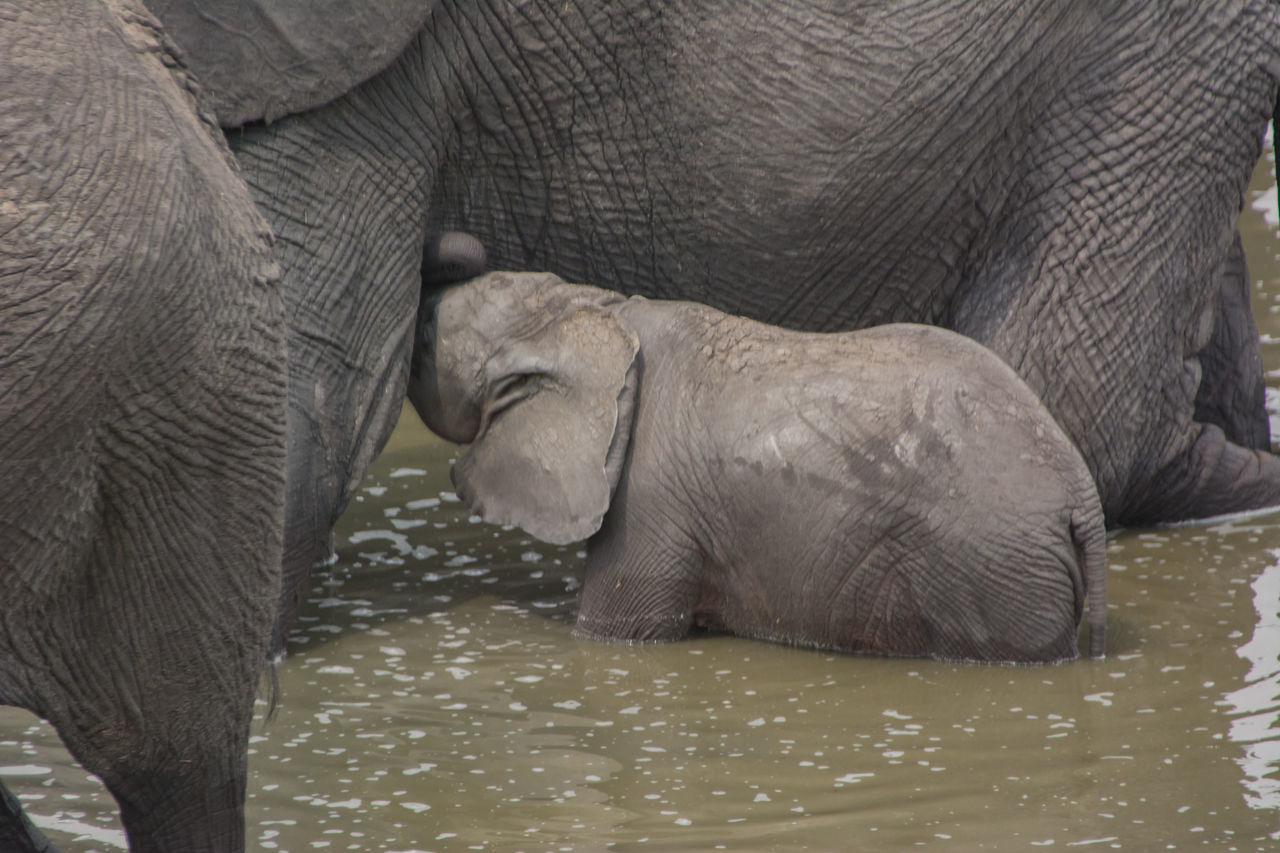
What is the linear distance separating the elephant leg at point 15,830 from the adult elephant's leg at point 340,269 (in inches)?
54.7

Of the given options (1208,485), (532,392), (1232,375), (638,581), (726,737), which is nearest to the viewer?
(726,737)

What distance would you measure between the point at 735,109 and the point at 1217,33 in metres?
1.09

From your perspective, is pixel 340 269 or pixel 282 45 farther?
pixel 340 269

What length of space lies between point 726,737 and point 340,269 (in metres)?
1.19

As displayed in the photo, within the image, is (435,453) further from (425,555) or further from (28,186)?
(28,186)

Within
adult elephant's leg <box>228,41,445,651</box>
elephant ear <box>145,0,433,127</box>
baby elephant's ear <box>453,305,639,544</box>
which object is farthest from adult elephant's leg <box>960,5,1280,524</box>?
elephant ear <box>145,0,433,127</box>

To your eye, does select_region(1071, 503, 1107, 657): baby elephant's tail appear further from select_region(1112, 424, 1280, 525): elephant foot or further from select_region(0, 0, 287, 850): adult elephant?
select_region(0, 0, 287, 850): adult elephant

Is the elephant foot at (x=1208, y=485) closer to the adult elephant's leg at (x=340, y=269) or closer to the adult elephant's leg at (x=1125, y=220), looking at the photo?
the adult elephant's leg at (x=1125, y=220)

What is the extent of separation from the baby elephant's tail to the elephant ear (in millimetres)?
1580

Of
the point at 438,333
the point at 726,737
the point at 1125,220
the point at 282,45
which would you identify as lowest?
the point at 726,737

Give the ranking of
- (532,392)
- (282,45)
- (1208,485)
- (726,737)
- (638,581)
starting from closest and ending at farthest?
1. (726,737)
2. (282,45)
3. (638,581)
4. (532,392)
5. (1208,485)

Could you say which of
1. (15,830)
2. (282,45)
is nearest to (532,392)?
(282,45)

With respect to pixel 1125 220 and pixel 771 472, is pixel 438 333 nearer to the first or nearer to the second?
pixel 771 472

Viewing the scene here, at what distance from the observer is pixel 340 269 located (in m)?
3.78
